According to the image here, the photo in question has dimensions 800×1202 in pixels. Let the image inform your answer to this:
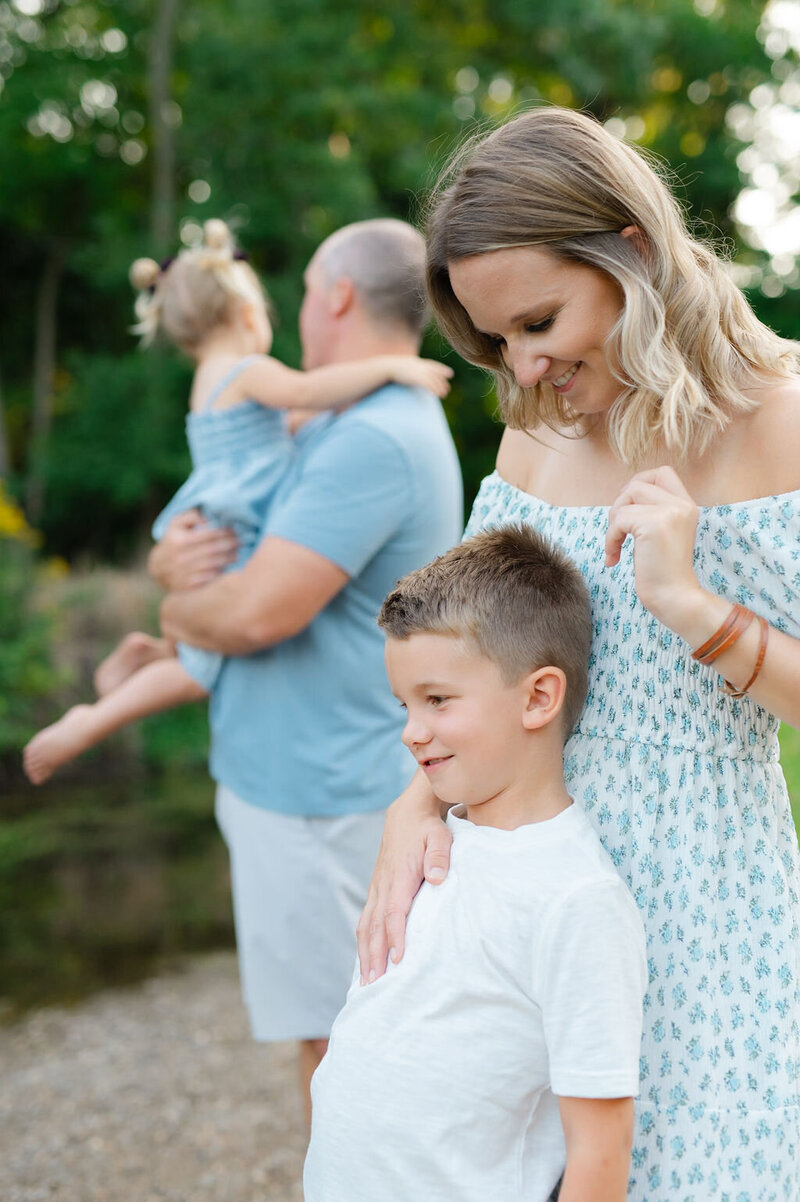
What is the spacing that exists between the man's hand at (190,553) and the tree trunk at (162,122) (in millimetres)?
A: 10042

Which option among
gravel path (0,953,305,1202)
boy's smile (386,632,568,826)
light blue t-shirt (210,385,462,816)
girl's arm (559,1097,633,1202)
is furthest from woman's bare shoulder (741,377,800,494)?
gravel path (0,953,305,1202)

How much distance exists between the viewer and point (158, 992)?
14.1ft

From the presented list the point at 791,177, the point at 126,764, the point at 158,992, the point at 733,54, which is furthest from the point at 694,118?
the point at 158,992

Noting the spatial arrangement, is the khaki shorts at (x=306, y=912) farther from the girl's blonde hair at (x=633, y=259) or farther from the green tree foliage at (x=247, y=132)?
the green tree foliage at (x=247, y=132)

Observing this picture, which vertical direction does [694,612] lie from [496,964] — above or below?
above

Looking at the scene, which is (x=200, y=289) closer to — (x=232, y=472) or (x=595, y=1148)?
(x=232, y=472)

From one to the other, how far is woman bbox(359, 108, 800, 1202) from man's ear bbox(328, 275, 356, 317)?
1.07 m

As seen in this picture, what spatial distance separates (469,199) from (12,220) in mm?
13504

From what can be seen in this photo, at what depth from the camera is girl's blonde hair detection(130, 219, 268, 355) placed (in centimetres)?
302

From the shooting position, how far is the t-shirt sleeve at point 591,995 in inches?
45.0

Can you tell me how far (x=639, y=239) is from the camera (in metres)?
1.35

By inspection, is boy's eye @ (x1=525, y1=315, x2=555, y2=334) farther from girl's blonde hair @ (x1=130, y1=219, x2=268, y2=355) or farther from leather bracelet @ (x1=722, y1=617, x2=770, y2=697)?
girl's blonde hair @ (x1=130, y1=219, x2=268, y2=355)

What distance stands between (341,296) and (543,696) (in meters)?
1.42

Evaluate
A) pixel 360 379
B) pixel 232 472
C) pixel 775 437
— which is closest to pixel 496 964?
pixel 775 437
